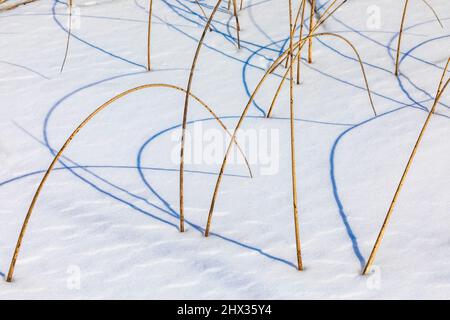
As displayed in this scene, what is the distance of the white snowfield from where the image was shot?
7.93 feet

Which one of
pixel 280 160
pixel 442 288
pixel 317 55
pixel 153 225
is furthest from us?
pixel 317 55

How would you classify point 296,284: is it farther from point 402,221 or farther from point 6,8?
point 6,8

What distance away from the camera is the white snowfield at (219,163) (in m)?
2.42

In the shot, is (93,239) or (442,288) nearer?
(442,288)

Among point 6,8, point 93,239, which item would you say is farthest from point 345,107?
point 6,8

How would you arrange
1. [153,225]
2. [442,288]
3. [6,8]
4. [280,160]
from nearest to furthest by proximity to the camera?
[442,288]
[153,225]
[280,160]
[6,8]

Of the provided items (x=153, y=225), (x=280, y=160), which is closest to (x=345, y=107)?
(x=280, y=160)

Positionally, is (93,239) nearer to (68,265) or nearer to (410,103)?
(68,265)

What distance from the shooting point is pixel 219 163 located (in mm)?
3098

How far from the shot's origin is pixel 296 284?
92.4 inches

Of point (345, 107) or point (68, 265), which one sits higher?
point (345, 107)

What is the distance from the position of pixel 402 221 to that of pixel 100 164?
1.43 m

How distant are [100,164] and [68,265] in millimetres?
729
